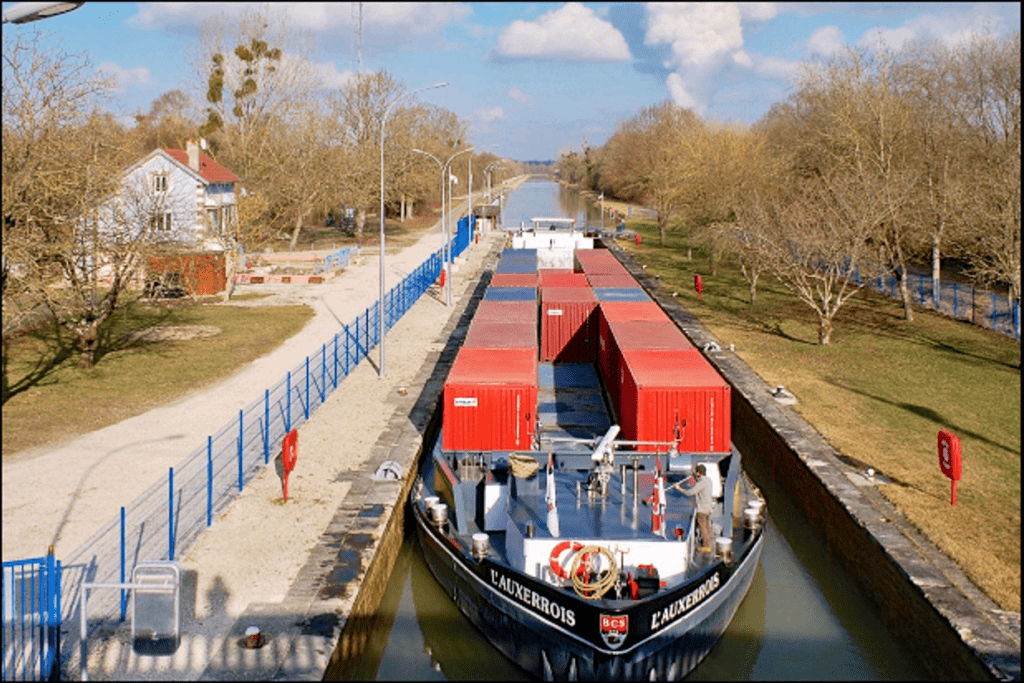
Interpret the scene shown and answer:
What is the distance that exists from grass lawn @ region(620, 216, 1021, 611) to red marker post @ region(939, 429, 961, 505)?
0.50 m

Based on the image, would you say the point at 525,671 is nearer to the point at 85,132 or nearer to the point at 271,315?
the point at 85,132

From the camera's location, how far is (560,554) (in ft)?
42.3

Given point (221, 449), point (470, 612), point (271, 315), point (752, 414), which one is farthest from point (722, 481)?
point (271, 315)

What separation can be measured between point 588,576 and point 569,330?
1606 cm

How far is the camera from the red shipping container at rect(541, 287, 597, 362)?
2778 cm

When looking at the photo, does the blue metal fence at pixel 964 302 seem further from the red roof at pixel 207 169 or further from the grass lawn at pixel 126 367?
the red roof at pixel 207 169

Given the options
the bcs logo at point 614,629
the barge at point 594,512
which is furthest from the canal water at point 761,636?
the bcs logo at point 614,629

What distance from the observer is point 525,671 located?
13.0 metres

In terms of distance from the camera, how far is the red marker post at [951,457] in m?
16.2

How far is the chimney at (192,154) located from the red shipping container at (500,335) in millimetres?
27225

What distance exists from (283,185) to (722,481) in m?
48.2

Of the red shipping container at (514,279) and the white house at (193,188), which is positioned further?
the white house at (193,188)

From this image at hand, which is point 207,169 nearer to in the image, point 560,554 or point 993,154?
point 993,154

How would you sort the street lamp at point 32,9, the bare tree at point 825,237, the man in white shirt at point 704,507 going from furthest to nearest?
the bare tree at point 825,237
the man in white shirt at point 704,507
the street lamp at point 32,9
